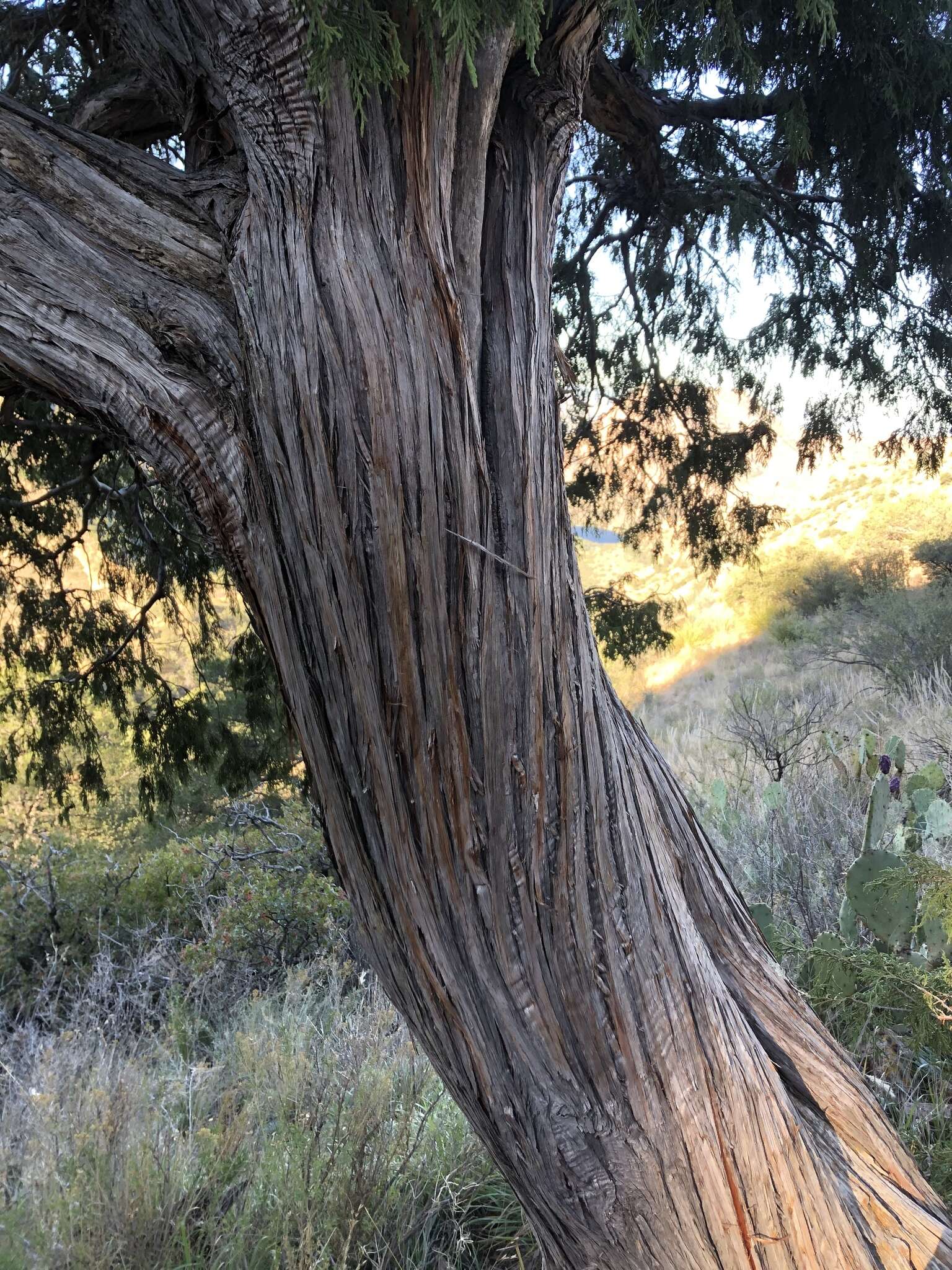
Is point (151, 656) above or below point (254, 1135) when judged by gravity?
above

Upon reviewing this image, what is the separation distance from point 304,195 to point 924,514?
910 inches

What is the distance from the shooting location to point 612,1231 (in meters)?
1.65

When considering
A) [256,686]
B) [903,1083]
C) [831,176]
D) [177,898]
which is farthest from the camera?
[177,898]

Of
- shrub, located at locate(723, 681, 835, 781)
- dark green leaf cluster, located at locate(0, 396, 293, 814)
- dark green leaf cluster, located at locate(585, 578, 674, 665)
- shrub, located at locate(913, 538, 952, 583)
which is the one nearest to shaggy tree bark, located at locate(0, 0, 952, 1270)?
dark green leaf cluster, located at locate(0, 396, 293, 814)

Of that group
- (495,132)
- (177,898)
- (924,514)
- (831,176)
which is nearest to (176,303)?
(495,132)

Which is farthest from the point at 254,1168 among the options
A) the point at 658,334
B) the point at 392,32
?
the point at 658,334

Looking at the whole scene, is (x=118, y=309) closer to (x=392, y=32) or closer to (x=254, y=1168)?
(x=392, y=32)

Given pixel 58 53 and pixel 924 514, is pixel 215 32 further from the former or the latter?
pixel 924 514

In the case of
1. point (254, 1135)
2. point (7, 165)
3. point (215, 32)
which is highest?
point (215, 32)

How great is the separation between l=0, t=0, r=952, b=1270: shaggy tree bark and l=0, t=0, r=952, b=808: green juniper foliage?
74 cm

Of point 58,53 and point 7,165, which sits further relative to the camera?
point 58,53

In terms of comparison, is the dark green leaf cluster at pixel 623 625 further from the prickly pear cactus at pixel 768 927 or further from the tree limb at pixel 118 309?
the tree limb at pixel 118 309

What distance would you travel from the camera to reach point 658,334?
18.9 feet

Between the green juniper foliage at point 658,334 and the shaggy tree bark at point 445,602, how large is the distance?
74 cm
